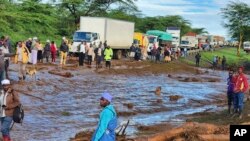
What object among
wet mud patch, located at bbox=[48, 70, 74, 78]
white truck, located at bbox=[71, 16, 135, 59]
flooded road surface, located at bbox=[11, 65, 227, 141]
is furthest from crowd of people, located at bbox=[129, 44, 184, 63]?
wet mud patch, located at bbox=[48, 70, 74, 78]

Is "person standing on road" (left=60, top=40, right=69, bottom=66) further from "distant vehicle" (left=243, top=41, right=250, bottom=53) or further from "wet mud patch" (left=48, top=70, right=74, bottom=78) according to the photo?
"distant vehicle" (left=243, top=41, right=250, bottom=53)

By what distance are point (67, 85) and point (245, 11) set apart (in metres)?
57.6

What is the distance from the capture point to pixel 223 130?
A: 12117 millimetres

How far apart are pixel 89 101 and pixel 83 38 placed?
18286 mm

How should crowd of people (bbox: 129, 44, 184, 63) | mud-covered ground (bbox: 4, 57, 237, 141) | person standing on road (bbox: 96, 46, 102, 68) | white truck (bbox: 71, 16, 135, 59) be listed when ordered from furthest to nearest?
crowd of people (bbox: 129, 44, 184, 63), white truck (bbox: 71, 16, 135, 59), person standing on road (bbox: 96, 46, 102, 68), mud-covered ground (bbox: 4, 57, 237, 141)

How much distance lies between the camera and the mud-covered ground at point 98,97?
16.9 m

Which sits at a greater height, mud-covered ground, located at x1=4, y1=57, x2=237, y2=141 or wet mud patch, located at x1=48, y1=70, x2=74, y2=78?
wet mud patch, located at x1=48, y1=70, x2=74, y2=78

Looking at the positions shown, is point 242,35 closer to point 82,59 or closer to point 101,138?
point 82,59

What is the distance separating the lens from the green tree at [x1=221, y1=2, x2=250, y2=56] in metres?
79.4

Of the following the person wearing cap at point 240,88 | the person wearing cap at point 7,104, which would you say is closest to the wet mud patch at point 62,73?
the person wearing cap at point 240,88

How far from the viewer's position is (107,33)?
44.2 meters

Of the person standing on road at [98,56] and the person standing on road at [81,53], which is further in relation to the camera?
the person standing on road at [98,56]

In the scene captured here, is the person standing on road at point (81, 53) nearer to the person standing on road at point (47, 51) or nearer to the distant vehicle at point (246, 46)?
the person standing on road at point (47, 51)

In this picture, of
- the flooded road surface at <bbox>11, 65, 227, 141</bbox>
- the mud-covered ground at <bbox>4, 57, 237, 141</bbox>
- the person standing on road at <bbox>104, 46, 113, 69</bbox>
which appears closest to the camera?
the flooded road surface at <bbox>11, 65, 227, 141</bbox>
